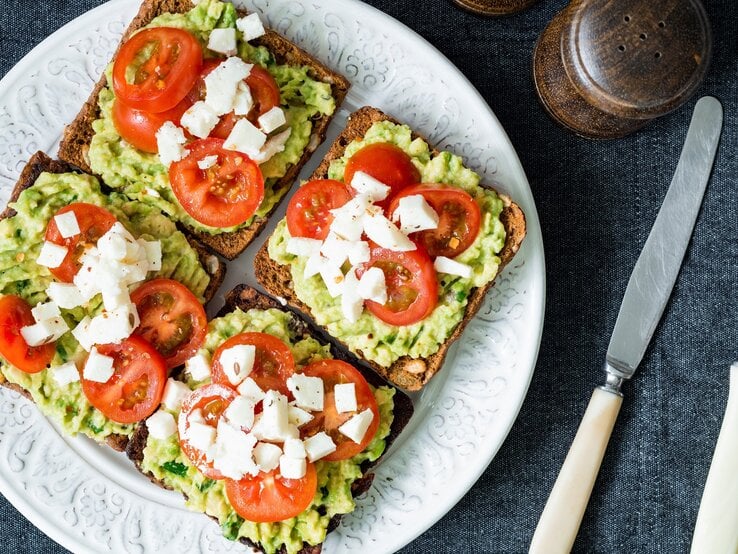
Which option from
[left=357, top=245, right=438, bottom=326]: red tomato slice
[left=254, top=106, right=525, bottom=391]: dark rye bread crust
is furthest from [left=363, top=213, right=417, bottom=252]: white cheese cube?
[left=254, top=106, right=525, bottom=391]: dark rye bread crust

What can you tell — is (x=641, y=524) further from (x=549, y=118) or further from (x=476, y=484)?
(x=549, y=118)

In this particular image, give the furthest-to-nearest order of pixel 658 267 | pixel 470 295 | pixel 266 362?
1. pixel 658 267
2. pixel 470 295
3. pixel 266 362

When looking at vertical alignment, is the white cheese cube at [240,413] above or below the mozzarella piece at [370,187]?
below

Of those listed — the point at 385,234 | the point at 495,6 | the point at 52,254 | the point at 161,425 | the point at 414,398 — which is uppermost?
the point at 495,6

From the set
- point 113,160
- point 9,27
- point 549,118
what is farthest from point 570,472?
point 9,27

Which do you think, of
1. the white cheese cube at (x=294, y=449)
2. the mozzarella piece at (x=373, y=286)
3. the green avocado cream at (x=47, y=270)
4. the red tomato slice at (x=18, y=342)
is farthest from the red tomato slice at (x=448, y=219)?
the red tomato slice at (x=18, y=342)

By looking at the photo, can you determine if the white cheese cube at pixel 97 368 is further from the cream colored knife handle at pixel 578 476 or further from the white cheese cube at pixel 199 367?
the cream colored knife handle at pixel 578 476

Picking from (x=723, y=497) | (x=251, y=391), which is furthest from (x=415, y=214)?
(x=723, y=497)

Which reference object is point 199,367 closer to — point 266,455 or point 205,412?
point 205,412
